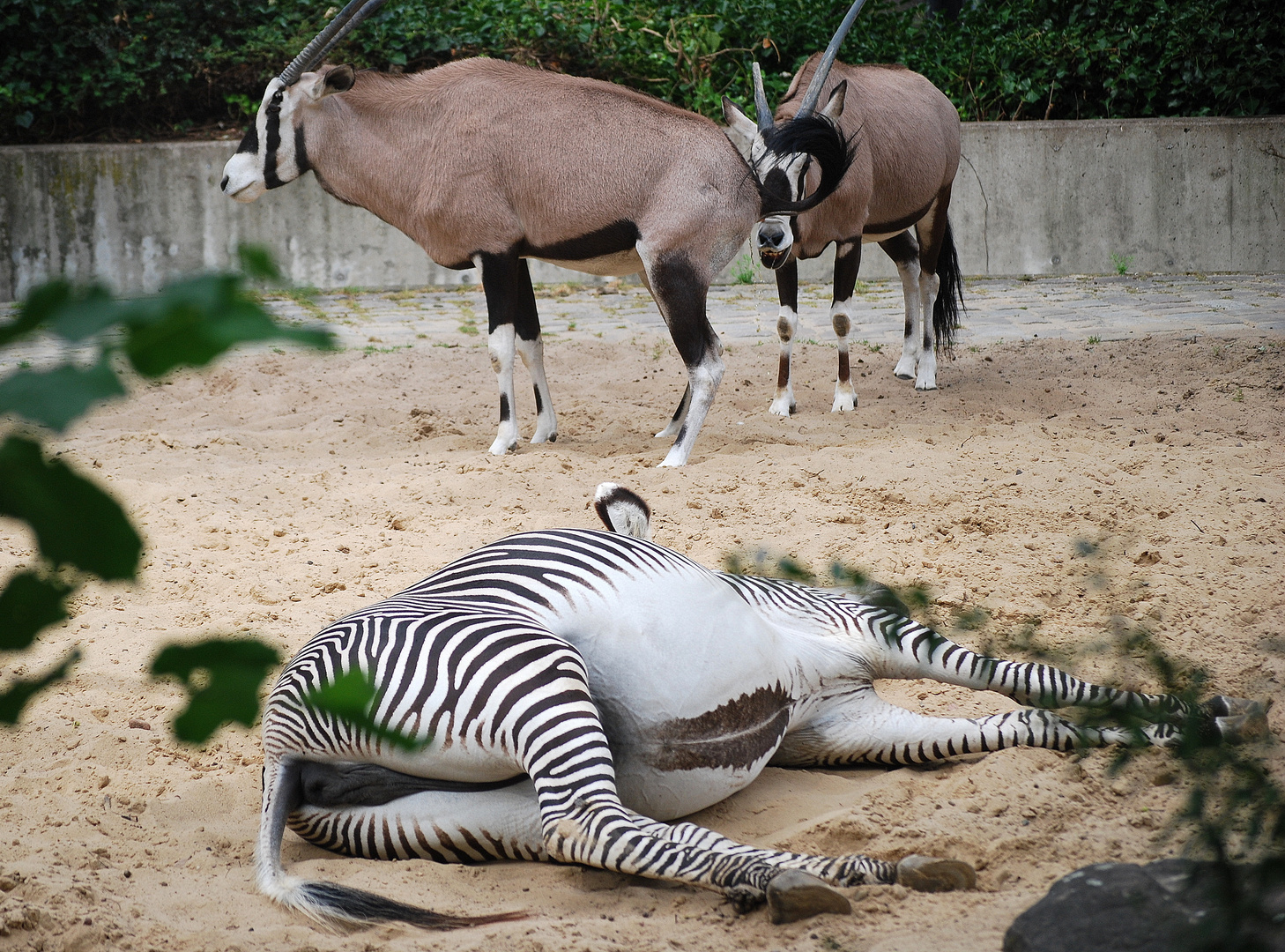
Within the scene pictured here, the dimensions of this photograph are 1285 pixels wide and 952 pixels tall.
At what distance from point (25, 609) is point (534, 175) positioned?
17.3ft

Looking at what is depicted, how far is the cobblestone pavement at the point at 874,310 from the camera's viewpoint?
8633 mm

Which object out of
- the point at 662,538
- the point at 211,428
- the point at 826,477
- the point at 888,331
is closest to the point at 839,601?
the point at 662,538

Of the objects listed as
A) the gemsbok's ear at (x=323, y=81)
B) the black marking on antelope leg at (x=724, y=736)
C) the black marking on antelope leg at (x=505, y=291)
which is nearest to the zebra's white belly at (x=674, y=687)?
the black marking on antelope leg at (x=724, y=736)

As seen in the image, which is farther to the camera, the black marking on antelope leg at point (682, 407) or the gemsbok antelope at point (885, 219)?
the gemsbok antelope at point (885, 219)

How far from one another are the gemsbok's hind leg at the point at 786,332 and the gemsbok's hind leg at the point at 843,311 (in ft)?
0.89

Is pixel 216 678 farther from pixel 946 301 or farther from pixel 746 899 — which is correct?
pixel 946 301

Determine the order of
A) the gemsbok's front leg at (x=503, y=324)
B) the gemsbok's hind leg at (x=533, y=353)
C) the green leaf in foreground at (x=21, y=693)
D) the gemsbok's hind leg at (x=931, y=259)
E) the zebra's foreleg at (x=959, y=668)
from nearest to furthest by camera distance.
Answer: the green leaf in foreground at (x=21, y=693)
the zebra's foreleg at (x=959, y=668)
the gemsbok's front leg at (x=503, y=324)
the gemsbok's hind leg at (x=533, y=353)
the gemsbok's hind leg at (x=931, y=259)

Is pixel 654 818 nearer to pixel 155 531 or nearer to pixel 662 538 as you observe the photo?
pixel 662 538

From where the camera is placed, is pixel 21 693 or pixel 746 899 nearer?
pixel 21 693

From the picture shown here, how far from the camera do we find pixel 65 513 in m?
0.73

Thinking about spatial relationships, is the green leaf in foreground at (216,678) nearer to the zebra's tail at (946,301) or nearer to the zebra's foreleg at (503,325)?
the zebra's foreleg at (503,325)

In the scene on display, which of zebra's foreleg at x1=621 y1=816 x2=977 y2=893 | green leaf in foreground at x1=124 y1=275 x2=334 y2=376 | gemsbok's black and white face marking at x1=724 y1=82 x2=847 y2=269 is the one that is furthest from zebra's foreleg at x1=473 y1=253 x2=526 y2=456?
green leaf in foreground at x1=124 y1=275 x2=334 y2=376

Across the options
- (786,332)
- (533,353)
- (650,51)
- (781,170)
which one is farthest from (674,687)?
(650,51)

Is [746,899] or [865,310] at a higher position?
[746,899]
